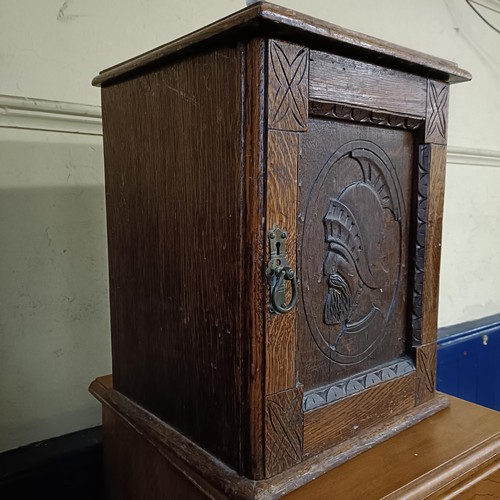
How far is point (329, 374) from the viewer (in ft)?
2.28

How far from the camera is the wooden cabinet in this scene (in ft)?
1.88

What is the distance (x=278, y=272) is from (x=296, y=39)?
27cm

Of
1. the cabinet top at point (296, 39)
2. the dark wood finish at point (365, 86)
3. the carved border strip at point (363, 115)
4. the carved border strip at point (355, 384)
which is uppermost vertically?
the cabinet top at point (296, 39)

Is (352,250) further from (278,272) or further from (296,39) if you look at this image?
(296,39)

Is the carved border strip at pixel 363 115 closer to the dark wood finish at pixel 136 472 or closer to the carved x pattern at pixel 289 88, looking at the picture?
the carved x pattern at pixel 289 88

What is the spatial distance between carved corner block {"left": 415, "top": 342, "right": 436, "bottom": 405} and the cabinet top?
1.43ft

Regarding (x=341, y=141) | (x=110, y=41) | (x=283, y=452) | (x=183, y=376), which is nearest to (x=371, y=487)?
(x=283, y=452)

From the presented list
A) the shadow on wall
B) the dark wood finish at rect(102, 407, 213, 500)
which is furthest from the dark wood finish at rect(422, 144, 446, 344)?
the shadow on wall

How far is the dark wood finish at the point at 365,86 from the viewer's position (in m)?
0.61

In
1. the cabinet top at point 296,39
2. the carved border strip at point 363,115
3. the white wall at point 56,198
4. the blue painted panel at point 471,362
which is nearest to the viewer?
the cabinet top at point 296,39

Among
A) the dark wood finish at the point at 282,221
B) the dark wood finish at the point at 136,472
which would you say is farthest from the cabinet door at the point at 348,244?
the dark wood finish at the point at 136,472

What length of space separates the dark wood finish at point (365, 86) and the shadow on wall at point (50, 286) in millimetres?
606

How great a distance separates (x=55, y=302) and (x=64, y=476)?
35 centimetres

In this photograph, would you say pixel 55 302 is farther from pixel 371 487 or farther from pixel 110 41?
pixel 371 487
